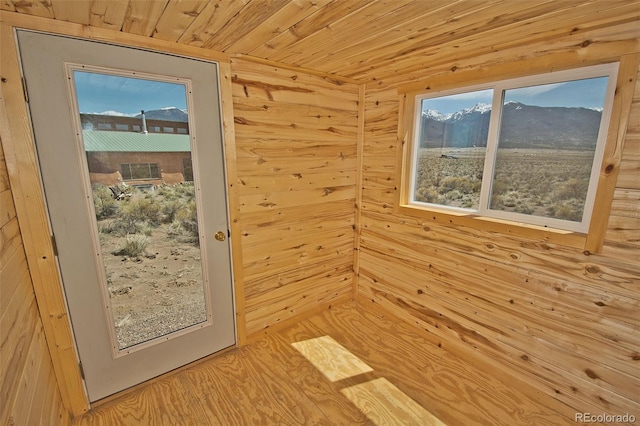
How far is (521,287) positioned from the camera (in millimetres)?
1790

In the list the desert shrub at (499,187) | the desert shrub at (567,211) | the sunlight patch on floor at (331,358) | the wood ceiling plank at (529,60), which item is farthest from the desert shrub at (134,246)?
the desert shrub at (567,211)

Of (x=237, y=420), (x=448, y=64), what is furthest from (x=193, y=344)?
(x=448, y=64)

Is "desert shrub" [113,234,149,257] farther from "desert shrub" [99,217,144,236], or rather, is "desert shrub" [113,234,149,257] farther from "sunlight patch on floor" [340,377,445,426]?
"sunlight patch on floor" [340,377,445,426]

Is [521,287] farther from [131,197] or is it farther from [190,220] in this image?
[131,197]

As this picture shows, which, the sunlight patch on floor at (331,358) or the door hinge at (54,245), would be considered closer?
the door hinge at (54,245)

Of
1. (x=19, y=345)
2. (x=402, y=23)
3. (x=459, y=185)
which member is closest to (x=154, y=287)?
(x=19, y=345)

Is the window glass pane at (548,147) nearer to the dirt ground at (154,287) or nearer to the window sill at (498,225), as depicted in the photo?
the window sill at (498,225)

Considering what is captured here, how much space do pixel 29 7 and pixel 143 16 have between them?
0.44m

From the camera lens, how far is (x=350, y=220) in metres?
2.79

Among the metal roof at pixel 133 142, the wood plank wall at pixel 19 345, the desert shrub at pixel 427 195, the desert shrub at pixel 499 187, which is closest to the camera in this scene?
the wood plank wall at pixel 19 345

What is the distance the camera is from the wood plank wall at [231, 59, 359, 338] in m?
2.01

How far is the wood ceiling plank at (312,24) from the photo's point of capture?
1193 mm

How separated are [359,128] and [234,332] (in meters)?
2.07

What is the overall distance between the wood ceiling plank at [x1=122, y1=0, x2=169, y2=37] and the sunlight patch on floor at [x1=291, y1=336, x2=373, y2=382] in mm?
2306
